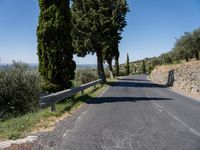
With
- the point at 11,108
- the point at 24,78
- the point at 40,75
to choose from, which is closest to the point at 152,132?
the point at 11,108

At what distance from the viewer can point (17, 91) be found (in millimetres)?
15703

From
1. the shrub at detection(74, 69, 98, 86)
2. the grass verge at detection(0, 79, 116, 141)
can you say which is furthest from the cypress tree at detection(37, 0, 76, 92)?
the shrub at detection(74, 69, 98, 86)

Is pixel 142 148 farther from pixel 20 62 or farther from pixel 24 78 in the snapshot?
pixel 20 62

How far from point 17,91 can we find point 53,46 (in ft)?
11.2

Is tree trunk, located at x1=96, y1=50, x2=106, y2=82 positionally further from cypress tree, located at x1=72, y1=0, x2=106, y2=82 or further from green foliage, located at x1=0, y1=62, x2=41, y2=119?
green foliage, located at x1=0, y1=62, x2=41, y2=119

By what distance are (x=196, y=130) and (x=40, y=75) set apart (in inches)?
440

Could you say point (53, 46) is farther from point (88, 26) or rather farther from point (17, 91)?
point (88, 26)

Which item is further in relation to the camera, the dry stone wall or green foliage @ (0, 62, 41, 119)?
the dry stone wall

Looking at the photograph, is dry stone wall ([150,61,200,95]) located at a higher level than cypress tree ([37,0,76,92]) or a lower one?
lower

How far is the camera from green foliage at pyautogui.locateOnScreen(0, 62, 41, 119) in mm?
14984

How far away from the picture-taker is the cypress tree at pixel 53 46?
17.5m

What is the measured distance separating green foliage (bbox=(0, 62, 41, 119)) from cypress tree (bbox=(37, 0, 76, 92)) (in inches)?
32.9

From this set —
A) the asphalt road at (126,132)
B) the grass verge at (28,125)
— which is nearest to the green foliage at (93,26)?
the grass verge at (28,125)

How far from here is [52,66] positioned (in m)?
17.5
